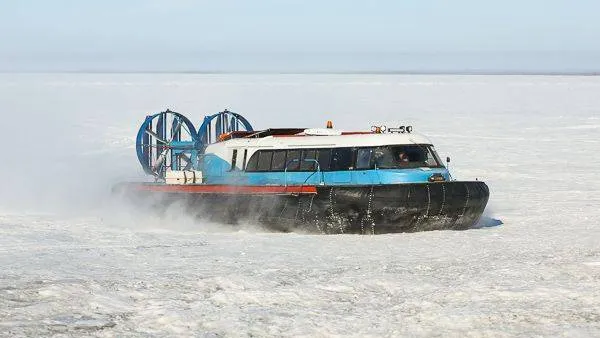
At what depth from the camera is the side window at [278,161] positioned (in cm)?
1230

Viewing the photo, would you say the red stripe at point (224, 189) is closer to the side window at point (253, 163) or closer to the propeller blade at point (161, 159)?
the side window at point (253, 163)

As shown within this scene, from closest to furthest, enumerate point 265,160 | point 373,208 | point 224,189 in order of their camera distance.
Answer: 1. point 373,208
2. point 224,189
3. point 265,160

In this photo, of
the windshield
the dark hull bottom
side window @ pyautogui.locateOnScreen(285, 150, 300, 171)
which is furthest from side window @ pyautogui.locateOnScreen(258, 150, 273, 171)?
the windshield

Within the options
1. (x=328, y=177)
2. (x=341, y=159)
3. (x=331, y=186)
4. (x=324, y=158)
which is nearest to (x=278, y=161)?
(x=324, y=158)

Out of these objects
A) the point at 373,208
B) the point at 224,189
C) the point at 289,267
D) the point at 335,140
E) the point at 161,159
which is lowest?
the point at 289,267

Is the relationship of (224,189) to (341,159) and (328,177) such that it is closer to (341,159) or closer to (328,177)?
(328,177)

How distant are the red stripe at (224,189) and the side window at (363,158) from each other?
725 millimetres

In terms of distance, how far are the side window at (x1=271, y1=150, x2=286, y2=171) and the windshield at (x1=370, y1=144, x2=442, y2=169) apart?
1.25 m

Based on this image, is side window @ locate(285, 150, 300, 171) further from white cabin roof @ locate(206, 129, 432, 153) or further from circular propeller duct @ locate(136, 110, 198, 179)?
circular propeller duct @ locate(136, 110, 198, 179)

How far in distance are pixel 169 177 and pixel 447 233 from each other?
13.7ft

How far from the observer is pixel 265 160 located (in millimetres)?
12461

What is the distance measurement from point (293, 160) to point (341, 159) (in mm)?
687

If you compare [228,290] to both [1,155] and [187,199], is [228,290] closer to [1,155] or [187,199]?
[187,199]

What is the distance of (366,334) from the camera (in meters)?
6.75
